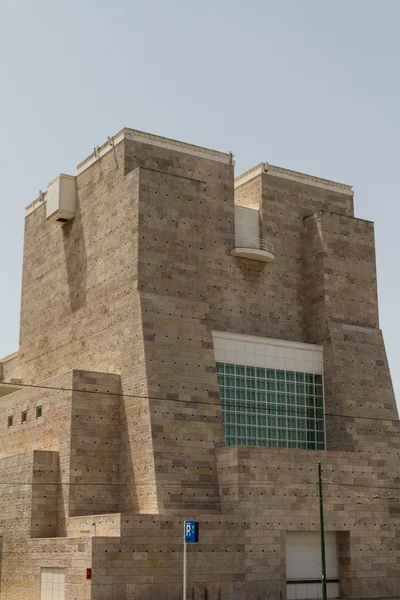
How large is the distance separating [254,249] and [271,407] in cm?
876

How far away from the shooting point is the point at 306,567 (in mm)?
41562

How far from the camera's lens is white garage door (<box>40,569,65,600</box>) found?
1479 inches

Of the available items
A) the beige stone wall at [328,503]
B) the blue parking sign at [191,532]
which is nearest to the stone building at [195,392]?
the beige stone wall at [328,503]

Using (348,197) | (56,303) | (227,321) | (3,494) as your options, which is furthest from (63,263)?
(348,197)

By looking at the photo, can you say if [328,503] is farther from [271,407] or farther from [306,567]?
[271,407]

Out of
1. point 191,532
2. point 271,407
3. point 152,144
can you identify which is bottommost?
point 191,532

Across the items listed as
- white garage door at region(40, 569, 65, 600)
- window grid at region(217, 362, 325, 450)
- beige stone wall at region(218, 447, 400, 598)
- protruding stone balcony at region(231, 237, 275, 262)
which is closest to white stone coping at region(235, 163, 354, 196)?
protruding stone balcony at region(231, 237, 275, 262)

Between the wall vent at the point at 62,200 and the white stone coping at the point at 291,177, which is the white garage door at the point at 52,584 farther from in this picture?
the white stone coping at the point at 291,177

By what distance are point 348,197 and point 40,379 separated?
22079 mm

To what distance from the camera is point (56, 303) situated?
51.5 meters

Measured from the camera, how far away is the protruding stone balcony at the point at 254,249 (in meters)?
48.6

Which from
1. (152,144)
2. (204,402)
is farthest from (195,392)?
(152,144)

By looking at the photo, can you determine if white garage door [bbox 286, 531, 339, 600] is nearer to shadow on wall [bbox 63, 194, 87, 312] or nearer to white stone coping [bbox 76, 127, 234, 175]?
shadow on wall [bbox 63, 194, 87, 312]

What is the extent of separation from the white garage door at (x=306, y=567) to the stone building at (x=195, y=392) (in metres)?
0.10
